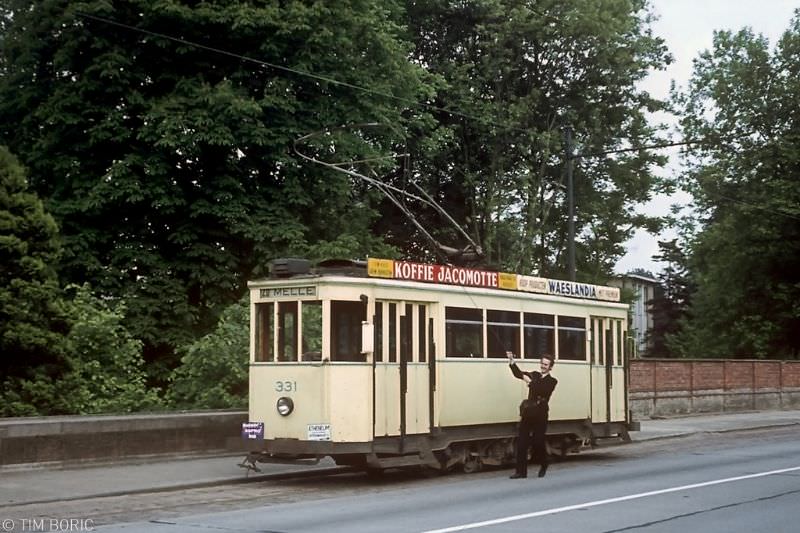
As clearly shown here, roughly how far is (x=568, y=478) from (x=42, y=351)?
997cm

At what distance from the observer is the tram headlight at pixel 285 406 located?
1698 centimetres

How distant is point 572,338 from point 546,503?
7375 mm

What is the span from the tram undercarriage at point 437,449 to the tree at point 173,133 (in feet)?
37.7

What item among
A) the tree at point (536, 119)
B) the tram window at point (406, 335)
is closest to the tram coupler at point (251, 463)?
A: the tram window at point (406, 335)

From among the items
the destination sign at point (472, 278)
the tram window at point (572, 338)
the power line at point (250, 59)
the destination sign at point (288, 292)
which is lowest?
the tram window at point (572, 338)

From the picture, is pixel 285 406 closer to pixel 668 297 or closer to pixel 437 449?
pixel 437 449

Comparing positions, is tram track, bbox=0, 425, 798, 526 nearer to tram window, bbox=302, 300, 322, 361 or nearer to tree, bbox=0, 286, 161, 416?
tram window, bbox=302, 300, 322, 361

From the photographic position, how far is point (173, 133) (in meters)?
29.9

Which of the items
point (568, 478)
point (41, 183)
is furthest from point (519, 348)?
point (41, 183)

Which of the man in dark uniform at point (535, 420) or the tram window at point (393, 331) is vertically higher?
the tram window at point (393, 331)

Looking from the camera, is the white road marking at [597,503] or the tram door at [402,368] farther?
the tram door at [402,368]

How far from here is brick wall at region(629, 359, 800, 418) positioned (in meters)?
36.1

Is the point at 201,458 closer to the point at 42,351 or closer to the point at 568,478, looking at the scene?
Answer: the point at 42,351

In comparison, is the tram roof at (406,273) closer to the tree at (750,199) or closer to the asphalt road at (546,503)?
the asphalt road at (546,503)
